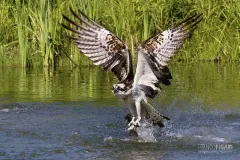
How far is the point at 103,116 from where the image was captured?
10.4 m

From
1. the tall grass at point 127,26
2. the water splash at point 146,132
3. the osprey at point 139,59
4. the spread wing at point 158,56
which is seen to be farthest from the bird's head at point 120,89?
the tall grass at point 127,26

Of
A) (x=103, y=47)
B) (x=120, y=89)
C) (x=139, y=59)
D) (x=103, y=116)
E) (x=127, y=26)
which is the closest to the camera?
(x=139, y=59)

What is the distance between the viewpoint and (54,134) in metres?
9.02

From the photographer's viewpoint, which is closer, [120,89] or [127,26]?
[120,89]

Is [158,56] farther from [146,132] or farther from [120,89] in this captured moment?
[146,132]

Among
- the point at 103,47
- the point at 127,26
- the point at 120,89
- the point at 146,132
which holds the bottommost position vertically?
the point at 146,132

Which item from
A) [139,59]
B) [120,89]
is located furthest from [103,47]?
[139,59]

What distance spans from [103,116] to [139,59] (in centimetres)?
184

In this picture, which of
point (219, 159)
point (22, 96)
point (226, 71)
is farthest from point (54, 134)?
point (226, 71)

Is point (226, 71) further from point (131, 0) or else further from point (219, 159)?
point (219, 159)

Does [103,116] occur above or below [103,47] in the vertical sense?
below

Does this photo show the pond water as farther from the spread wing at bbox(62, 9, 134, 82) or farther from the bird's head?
the spread wing at bbox(62, 9, 134, 82)

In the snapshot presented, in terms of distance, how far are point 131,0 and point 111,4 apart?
1.63ft

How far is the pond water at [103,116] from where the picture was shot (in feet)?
26.7
